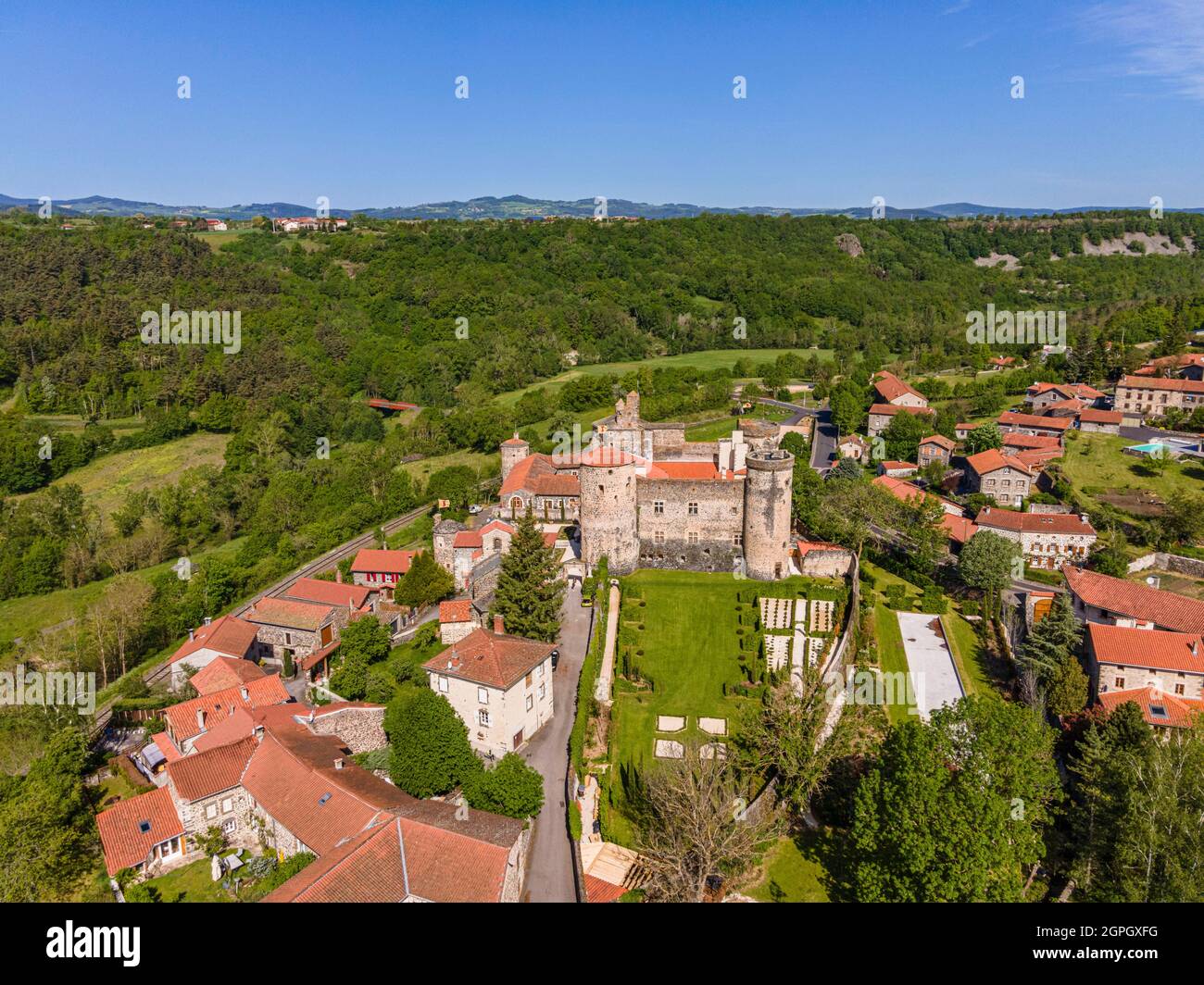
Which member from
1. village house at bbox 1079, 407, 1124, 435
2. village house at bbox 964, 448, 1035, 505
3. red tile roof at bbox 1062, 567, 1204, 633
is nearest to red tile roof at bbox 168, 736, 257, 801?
red tile roof at bbox 1062, 567, 1204, 633

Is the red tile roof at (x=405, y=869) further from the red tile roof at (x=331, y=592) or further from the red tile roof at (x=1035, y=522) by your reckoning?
the red tile roof at (x=1035, y=522)

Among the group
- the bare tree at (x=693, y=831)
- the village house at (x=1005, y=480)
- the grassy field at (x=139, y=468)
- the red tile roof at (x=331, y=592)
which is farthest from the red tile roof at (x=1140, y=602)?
the grassy field at (x=139, y=468)

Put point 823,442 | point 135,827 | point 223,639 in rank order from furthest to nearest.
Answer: point 823,442 → point 223,639 → point 135,827

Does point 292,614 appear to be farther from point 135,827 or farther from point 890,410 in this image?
point 890,410

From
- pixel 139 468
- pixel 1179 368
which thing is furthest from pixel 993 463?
pixel 139 468
